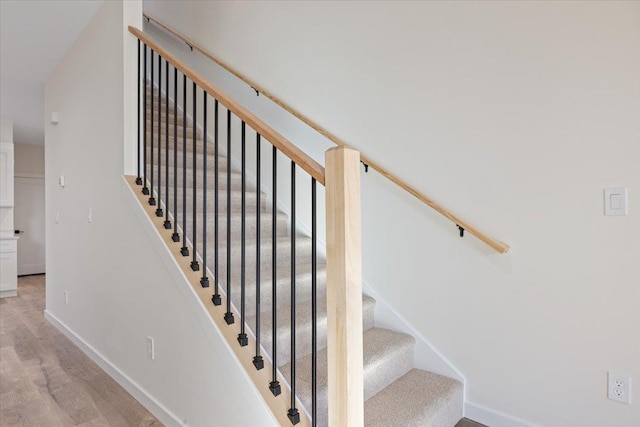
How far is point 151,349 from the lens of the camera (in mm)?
2059

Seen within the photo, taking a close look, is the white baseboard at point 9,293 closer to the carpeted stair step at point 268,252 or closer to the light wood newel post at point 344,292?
the carpeted stair step at point 268,252

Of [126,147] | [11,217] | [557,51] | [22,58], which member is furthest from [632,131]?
[11,217]

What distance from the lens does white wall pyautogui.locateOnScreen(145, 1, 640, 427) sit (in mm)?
1573

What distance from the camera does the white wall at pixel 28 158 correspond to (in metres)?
6.82

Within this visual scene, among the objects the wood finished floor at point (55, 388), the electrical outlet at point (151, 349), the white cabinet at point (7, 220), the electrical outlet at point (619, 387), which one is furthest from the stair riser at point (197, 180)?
the white cabinet at point (7, 220)

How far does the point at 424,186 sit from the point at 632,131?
3.03ft

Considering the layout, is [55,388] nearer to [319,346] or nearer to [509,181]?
[319,346]

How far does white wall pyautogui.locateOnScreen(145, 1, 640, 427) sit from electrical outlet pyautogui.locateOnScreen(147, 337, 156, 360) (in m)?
1.29

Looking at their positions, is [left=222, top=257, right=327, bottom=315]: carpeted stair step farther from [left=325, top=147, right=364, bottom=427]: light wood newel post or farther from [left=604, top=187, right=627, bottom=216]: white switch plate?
[left=604, top=187, right=627, bottom=216]: white switch plate

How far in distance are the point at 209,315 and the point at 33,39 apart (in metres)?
3.07

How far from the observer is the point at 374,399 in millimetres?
1761

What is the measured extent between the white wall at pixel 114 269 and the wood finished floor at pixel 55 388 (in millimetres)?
97

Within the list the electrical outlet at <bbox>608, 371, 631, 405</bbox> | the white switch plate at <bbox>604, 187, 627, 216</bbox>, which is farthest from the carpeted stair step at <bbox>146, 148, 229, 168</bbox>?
the electrical outlet at <bbox>608, 371, 631, 405</bbox>

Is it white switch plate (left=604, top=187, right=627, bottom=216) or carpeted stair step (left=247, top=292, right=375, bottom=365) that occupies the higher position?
white switch plate (left=604, top=187, right=627, bottom=216)
